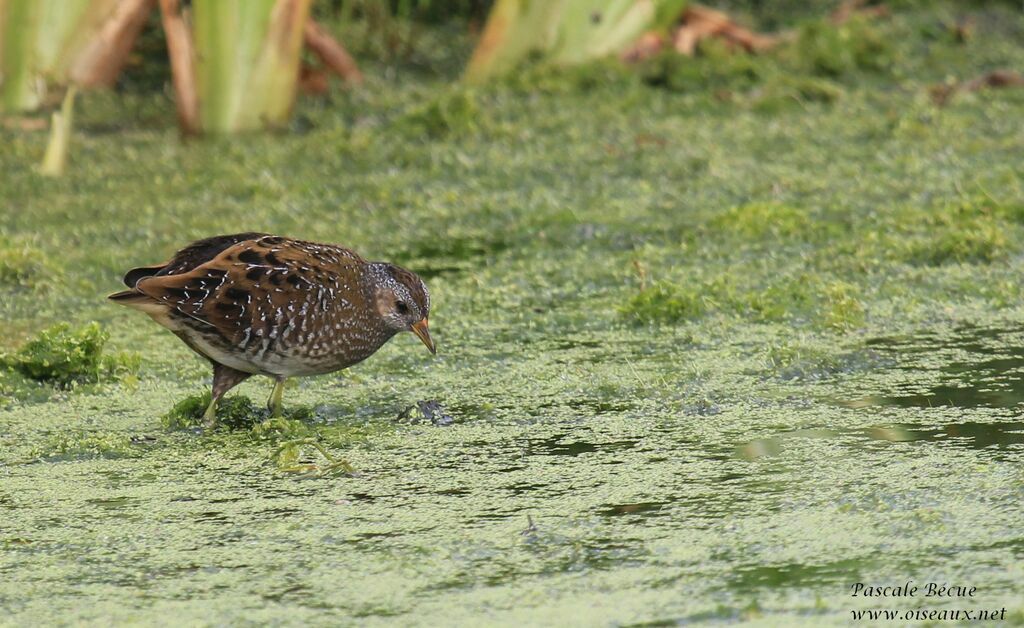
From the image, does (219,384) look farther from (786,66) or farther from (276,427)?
(786,66)

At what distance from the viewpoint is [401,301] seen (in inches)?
216

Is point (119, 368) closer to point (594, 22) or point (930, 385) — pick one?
point (930, 385)

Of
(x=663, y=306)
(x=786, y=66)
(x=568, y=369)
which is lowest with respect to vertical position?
(x=568, y=369)

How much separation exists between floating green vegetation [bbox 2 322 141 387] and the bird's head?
2.96ft

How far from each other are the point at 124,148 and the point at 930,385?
16.8ft

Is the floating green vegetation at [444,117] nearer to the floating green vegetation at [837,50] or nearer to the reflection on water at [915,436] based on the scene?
the floating green vegetation at [837,50]

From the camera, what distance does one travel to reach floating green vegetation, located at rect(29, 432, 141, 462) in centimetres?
486

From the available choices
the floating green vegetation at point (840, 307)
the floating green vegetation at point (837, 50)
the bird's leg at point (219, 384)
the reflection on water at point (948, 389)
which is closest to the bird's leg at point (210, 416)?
the bird's leg at point (219, 384)

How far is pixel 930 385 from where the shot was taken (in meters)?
5.29

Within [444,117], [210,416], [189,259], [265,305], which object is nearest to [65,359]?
[189,259]

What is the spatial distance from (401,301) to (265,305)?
51 cm

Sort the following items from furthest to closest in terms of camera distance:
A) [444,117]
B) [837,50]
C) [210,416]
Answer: [837,50], [444,117], [210,416]

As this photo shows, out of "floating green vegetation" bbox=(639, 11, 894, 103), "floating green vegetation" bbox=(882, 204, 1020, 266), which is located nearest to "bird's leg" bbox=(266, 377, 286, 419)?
"floating green vegetation" bbox=(882, 204, 1020, 266)

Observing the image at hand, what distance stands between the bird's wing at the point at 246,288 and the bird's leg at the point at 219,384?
20 cm
